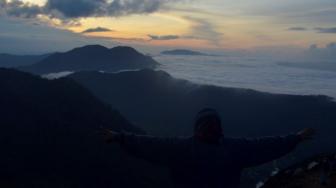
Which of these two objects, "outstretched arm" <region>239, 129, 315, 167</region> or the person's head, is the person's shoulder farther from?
the person's head

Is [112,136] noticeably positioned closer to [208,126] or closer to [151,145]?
[151,145]

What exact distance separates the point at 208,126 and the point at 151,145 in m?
1.00

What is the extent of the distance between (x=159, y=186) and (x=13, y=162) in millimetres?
33386

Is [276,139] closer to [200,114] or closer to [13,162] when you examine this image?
[200,114]

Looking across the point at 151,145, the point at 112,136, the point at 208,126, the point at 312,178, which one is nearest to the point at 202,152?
the point at 208,126

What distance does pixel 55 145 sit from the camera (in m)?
124

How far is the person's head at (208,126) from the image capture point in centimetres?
806

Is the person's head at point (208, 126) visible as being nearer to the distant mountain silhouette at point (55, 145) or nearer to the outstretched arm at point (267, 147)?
the outstretched arm at point (267, 147)

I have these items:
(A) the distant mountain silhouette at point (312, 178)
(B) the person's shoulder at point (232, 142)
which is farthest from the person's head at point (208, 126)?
(A) the distant mountain silhouette at point (312, 178)

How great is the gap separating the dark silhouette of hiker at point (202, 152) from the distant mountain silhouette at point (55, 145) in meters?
93.1

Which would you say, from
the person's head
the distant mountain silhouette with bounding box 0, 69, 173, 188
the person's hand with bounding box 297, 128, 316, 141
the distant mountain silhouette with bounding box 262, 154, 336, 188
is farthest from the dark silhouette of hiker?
the distant mountain silhouette with bounding box 0, 69, 173, 188

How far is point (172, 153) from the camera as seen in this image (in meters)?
8.27

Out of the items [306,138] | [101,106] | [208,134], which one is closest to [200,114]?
[208,134]

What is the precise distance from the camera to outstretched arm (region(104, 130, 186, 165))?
8.23 m
